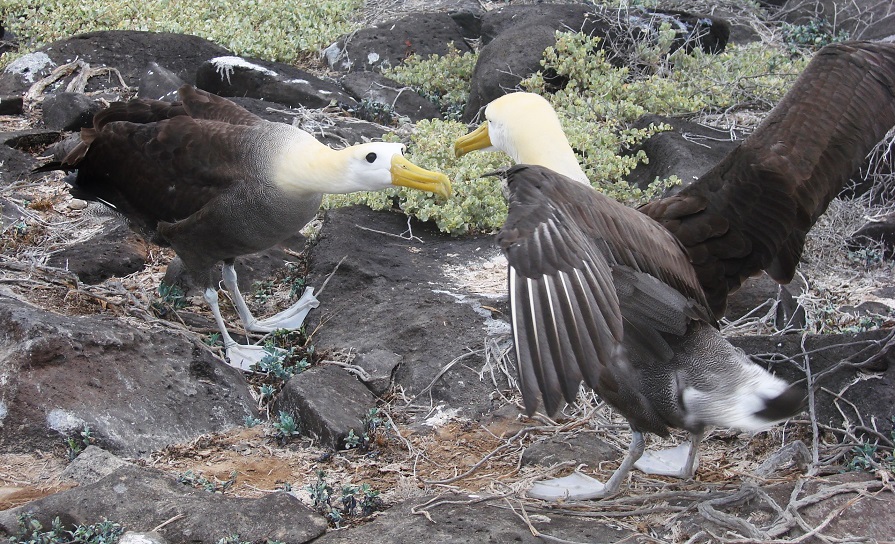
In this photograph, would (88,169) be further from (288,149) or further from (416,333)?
(416,333)

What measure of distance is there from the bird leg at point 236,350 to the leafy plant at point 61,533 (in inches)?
72.5

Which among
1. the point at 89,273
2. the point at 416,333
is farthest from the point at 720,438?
the point at 89,273

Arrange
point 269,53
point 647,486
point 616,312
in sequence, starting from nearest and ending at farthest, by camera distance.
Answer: point 616,312 < point 647,486 < point 269,53

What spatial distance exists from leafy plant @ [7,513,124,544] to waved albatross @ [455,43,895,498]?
1.32m

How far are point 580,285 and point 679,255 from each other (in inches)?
34.5

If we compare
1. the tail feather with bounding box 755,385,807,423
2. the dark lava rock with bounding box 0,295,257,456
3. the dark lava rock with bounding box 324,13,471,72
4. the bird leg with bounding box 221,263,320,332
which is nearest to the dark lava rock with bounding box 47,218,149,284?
the bird leg with bounding box 221,263,320,332

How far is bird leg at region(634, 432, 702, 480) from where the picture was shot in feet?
11.8

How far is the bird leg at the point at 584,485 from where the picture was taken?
133 inches

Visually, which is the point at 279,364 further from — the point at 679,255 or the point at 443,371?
the point at 679,255

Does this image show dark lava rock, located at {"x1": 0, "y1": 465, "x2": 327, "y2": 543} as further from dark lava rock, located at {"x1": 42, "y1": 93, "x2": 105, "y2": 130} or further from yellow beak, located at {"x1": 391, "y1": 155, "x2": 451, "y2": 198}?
dark lava rock, located at {"x1": 42, "y1": 93, "x2": 105, "y2": 130}

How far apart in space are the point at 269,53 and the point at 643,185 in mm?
3942

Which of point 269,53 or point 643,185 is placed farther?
point 269,53

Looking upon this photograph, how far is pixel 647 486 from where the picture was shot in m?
3.62

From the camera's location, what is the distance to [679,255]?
336 centimetres
